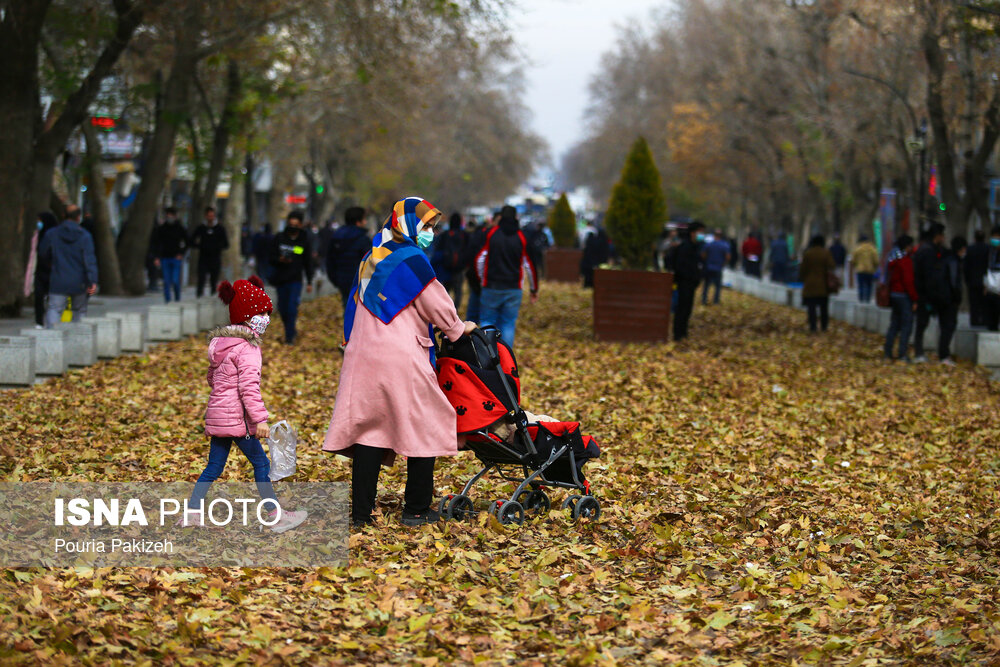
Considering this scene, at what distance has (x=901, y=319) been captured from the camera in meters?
20.0

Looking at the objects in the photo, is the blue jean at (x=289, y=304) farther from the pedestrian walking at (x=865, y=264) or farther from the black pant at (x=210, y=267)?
the pedestrian walking at (x=865, y=264)

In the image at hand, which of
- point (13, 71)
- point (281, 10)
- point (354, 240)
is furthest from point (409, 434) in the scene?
point (281, 10)

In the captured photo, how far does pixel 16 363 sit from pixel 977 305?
16449mm

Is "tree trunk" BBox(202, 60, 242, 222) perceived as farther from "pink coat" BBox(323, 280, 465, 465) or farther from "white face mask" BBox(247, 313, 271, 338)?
"pink coat" BBox(323, 280, 465, 465)

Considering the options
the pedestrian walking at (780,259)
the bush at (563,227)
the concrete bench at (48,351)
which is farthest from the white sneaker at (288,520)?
the bush at (563,227)

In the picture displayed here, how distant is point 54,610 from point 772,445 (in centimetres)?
732

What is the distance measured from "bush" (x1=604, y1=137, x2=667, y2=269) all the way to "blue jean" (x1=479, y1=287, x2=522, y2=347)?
645 cm

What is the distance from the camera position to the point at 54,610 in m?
5.95

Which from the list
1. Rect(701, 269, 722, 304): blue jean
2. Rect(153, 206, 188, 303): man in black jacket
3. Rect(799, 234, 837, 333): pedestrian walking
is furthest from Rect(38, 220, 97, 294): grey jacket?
Rect(701, 269, 722, 304): blue jean

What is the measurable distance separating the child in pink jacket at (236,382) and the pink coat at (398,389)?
46 centimetres

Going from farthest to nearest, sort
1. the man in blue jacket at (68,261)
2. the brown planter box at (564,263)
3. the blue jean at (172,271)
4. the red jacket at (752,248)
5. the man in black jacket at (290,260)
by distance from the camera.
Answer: the red jacket at (752,248)
the brown planter box at (564,263)
the blue jean at (172,271)
the man in black jacket at (290,260)
the man in blue jacket at (68,261)

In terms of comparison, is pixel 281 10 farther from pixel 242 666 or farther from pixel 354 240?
pixel 242 666

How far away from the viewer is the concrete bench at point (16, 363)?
1388 centimetres

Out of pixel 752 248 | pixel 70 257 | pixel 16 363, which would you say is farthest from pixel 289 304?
pixel 752 248
